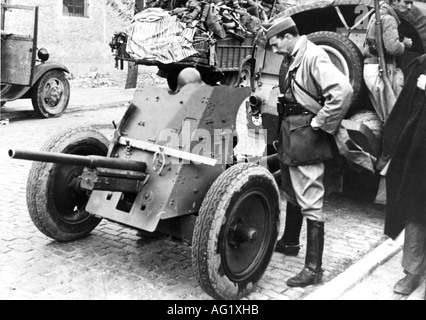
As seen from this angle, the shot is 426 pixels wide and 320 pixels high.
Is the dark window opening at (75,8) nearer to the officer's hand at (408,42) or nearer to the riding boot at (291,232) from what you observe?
the officer's hand at (408,42)

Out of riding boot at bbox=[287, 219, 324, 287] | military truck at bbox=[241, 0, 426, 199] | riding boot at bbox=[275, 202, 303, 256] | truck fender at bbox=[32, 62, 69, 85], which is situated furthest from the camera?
truck fender at bbox=[32, 62, 69, 85]

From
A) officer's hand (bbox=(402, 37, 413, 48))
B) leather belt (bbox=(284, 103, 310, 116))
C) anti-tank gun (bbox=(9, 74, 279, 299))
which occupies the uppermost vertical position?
officer's hand (bbox=(402, 37, 413, 48))

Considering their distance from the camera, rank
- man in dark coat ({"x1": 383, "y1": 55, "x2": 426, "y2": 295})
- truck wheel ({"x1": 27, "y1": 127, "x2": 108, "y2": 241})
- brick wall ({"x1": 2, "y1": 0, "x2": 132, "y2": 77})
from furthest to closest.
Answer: brick wall ({"x1": 2, "y1": 0, "x2": 132, "y2": 77}), truck wheel ({"x1": 27, "y1": 127, "x2": 108, "y2": 241}), man in dark coat ({"x1": 383, "y1": 55, "x2": 426, "y2": 295})

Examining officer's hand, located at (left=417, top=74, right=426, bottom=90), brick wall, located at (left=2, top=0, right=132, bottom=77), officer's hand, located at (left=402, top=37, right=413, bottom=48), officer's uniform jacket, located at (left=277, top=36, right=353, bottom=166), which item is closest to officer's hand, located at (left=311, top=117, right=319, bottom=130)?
officer's uniform jacket, located at (left=277, top=36, right=353, bottom=166)

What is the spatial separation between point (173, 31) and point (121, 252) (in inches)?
317

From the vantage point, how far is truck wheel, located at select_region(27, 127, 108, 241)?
4398 mm

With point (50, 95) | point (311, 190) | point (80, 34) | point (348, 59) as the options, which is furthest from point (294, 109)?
point (80, 34)

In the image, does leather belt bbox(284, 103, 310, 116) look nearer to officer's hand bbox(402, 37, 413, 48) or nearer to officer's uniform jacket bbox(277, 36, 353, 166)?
officer's uniform jacket bbox(277, 36, 353, 166)

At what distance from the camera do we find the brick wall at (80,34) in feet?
51.0

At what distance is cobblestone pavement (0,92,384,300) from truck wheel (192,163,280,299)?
0.27m

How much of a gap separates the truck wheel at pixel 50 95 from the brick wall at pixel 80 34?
442 cm

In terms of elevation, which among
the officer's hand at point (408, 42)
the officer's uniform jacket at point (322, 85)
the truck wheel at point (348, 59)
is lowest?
the officer's uniform jacket at point (322, 85)

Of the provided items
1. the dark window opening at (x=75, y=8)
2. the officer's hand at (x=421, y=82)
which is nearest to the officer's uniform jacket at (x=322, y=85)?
the officer's hand at (x=421, y=82)
